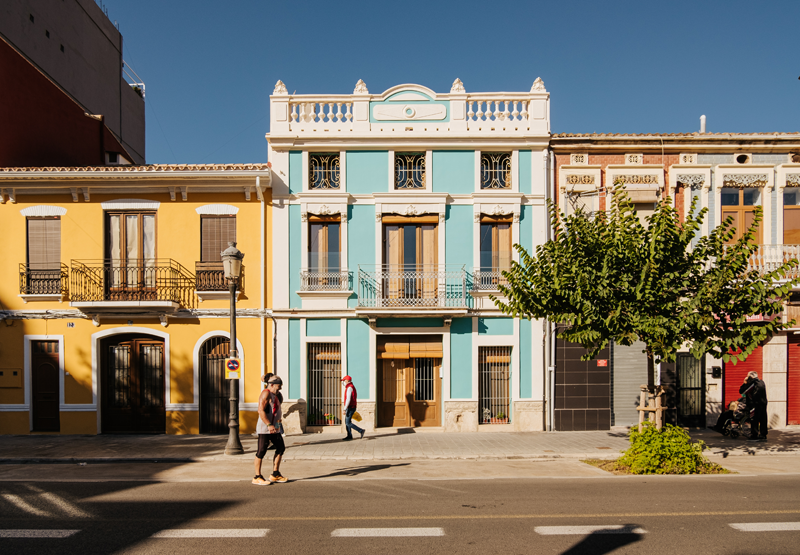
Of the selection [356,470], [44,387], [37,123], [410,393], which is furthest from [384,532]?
[37,123]

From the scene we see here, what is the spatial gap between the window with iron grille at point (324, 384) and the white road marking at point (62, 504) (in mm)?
7051

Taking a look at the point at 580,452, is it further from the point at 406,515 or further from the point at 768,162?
the point at 768,162

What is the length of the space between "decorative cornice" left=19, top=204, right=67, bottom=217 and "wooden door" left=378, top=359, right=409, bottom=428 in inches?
397

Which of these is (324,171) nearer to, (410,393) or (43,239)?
(410,393)

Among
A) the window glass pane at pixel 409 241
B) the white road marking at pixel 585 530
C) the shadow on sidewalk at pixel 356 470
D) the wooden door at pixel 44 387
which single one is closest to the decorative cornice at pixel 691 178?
the window glass pane at pixel 409 241

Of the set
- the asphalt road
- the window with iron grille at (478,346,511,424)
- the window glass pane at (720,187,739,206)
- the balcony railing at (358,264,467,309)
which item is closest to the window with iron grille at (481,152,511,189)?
the balcony railing at (358,264,467,309)

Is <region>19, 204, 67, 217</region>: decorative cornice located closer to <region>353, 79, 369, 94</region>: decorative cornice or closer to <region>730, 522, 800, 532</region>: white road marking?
<region>353, 79, 369, 94</region>: decorative cornice

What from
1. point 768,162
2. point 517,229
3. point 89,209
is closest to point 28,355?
point 89,209

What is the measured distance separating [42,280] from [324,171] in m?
8.57

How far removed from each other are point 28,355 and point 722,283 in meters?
17.4

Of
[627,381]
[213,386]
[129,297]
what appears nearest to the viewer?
[129,297]

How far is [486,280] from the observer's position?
597 inches

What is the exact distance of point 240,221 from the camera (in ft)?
49.6

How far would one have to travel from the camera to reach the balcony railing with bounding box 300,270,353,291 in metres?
15.0
